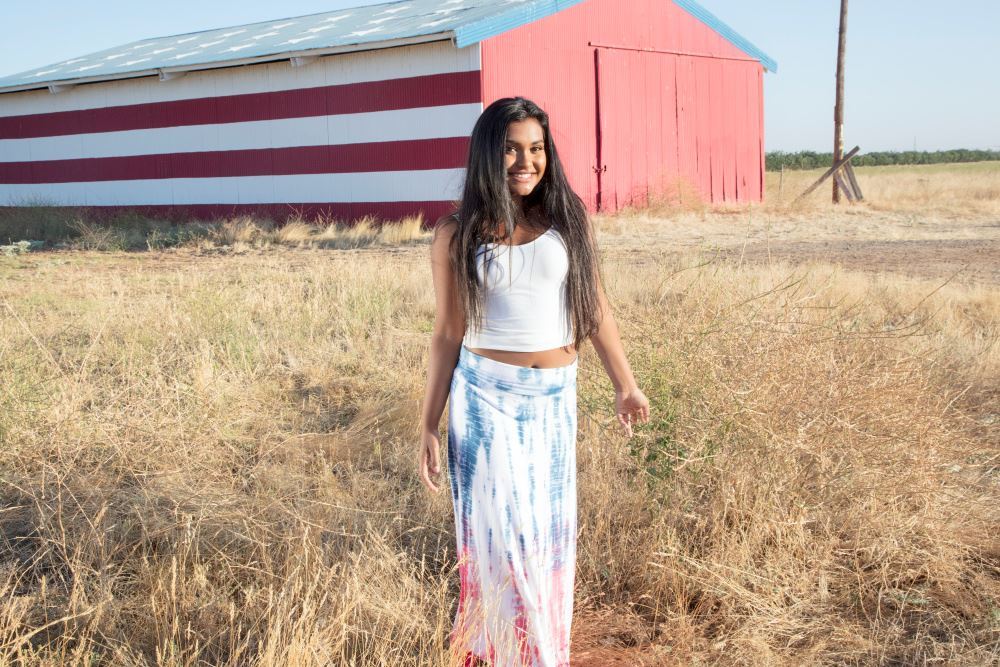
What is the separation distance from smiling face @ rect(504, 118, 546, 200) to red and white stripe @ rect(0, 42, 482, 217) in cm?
1171

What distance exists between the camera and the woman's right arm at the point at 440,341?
2.49 meters

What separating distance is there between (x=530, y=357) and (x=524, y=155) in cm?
52

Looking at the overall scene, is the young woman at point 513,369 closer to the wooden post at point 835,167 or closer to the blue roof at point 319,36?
the blue roof at point 319,36

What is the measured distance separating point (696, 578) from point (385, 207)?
12774mm

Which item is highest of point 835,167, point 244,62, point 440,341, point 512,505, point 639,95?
point 244,62

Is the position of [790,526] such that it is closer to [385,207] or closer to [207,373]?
[207,373]

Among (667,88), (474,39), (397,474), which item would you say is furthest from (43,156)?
(397,474)

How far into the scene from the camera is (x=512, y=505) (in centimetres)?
250

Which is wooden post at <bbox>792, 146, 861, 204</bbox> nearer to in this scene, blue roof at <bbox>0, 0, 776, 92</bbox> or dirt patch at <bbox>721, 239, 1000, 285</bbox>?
blue roof at <bbox>0, 0, 776, 92</bbox>

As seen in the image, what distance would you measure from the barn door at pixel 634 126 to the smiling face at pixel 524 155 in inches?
553

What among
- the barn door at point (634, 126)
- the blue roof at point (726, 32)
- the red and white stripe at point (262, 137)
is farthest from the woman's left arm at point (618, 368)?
the blue roof at point (726, 32)

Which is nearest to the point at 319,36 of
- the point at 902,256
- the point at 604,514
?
the point at 902,256

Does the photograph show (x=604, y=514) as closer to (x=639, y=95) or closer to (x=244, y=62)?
(x=244, y=62)

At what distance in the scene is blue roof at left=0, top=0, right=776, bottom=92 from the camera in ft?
46.8
